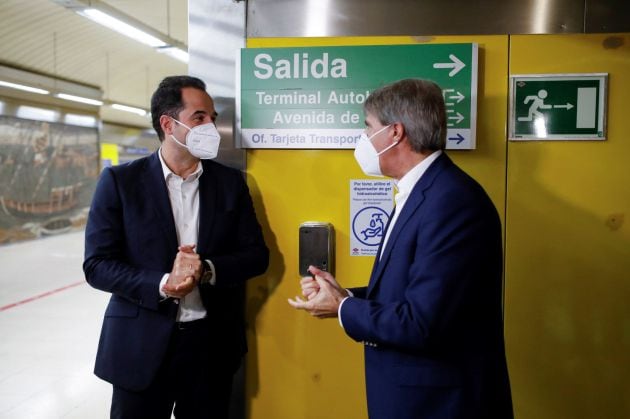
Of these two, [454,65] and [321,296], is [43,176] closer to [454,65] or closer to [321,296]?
[454,65]

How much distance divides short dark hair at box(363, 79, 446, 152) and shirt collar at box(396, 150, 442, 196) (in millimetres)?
26

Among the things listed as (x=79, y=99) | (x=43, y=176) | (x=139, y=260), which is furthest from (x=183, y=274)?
(x=79, y=99)

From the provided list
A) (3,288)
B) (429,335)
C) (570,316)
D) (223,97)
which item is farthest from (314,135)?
(3,288)

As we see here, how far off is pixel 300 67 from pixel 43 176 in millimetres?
11384

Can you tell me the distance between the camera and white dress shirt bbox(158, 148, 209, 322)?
193 centimetres

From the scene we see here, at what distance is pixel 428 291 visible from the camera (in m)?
1.26

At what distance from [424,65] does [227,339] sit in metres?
1.44

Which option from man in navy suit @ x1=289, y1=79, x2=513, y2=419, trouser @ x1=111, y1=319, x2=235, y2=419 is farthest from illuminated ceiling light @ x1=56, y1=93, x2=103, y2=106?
man in navy suit @ x1=289, y1=79, x2=513, y2=419

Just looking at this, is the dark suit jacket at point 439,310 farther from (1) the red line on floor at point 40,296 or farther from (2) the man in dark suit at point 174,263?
(1) the red line on floor at point 40,296

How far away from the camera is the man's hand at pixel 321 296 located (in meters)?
1.48

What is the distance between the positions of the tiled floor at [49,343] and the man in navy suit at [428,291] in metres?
2.72

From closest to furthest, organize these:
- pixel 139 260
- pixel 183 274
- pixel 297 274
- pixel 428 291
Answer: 1. pixel 428 291
2. pixel 183 274
3. pixel 139 260
4. pixel 297 274

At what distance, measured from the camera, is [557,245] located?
2184 mm

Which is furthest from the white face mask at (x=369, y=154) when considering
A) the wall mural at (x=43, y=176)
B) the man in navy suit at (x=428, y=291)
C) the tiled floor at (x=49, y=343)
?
the wall mural at (x=43, y=176)
